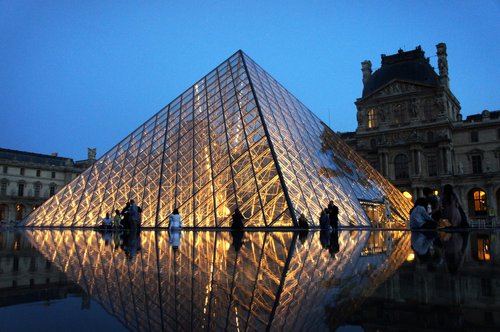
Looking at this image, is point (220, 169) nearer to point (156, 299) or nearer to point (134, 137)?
point (134, 137)

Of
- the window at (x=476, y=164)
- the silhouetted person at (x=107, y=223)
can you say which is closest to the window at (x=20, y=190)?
the silhouetted person at (x=107, y=223)

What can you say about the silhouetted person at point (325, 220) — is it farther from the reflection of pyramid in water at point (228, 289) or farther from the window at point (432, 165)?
the window at point (432, 165)

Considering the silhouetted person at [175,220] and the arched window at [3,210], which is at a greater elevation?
the arched window at [3,210]

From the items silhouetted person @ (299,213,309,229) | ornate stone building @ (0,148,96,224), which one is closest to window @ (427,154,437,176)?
silhouetted person @ (299,213,309,229)

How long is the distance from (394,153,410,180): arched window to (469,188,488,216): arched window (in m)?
6.71

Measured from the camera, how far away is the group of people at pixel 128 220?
48.6 ft

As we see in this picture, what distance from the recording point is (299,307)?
102 inches

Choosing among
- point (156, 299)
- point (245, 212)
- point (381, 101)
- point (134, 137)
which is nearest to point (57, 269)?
point (156, 299)

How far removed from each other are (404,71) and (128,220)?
42.4 metres

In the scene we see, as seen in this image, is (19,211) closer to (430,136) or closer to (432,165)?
(432,165)

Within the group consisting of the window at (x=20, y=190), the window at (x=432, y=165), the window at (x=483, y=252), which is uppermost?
the window at (x=432, y=165)

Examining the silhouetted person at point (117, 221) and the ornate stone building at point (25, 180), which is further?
the ornate stone building at point (25, 180)

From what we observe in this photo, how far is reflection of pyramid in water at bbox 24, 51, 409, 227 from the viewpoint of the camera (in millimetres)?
15469

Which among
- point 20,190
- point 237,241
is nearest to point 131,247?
point 237,241
